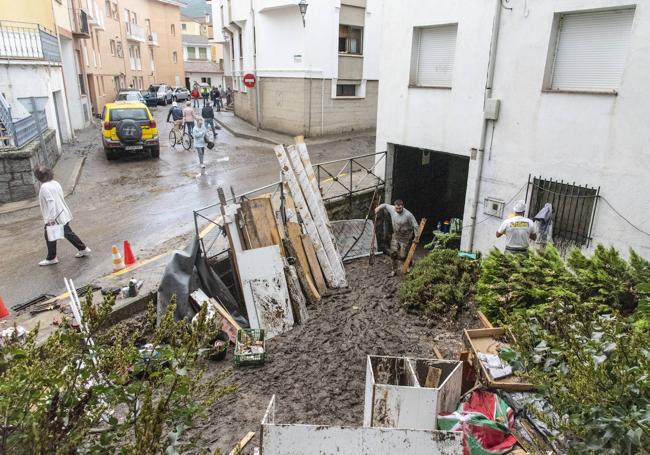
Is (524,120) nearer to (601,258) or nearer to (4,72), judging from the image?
(601,258)

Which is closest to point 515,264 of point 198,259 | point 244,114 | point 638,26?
point 638,26

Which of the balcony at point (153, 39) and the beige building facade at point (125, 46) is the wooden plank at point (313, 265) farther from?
the balcony at point (153, 39)

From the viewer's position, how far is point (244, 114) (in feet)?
86.8

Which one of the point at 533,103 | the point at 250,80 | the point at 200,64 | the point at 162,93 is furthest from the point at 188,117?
the point at 200,64

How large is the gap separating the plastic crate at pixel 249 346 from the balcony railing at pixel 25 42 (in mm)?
13307

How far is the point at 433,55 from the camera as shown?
10.2 m

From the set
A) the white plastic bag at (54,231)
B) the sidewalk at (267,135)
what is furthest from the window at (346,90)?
the white plastic bag at (54,231)

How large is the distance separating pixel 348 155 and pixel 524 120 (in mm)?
9148

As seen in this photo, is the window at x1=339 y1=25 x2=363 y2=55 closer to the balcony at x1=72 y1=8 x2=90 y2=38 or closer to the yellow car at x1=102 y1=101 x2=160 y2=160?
the yellow car at x1=102 y1=101 x2=160 y2=160

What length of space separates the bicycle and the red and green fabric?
1664 cm

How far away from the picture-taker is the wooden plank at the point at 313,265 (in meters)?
8.44

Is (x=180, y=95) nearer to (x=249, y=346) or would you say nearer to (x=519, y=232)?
(x=519, y=232)

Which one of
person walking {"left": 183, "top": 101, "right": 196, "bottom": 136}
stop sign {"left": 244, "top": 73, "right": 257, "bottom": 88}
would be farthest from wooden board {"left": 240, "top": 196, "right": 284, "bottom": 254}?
stop sign {"left": 244, "top": 73, "right": 257, "bottom": 88}

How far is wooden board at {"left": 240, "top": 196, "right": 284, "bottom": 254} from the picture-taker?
7637 millimetres
